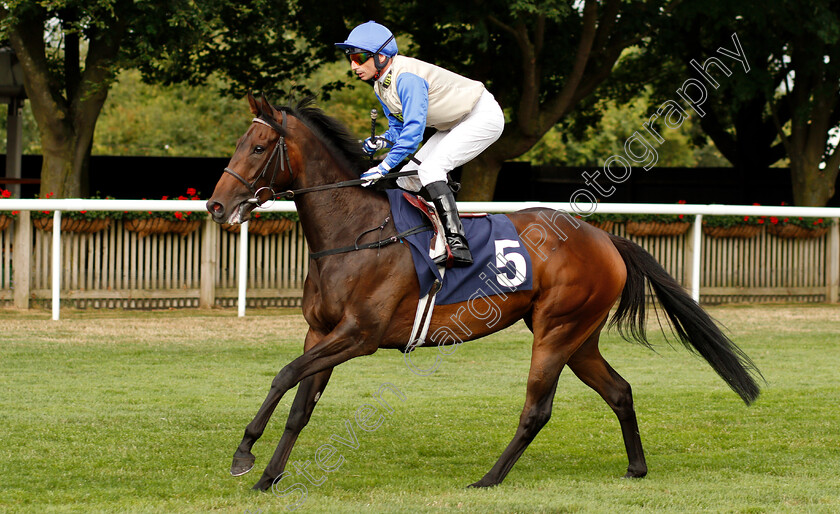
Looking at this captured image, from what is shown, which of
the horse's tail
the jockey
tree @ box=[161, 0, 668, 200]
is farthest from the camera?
tree @ box=[161, 0, 668, 200]

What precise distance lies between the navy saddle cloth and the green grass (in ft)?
2.94

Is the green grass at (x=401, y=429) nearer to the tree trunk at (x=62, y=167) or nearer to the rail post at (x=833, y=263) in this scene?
the rail post at (x=833, y=263)

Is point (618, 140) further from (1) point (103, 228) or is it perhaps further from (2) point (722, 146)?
(1) point (103, 228)

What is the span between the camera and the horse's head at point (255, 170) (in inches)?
162

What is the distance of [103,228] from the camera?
9883 mm

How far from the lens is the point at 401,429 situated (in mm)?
5555

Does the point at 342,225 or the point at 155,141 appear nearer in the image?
the point at 342,225

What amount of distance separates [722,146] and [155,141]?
59.5 ft

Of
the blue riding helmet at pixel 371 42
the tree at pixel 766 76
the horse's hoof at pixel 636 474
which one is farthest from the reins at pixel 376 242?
the tree at pixel 766 76

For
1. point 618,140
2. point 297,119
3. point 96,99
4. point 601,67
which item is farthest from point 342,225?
point 618,140

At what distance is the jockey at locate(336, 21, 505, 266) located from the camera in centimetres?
432

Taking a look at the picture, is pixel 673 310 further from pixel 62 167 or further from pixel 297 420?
pixel 62 167

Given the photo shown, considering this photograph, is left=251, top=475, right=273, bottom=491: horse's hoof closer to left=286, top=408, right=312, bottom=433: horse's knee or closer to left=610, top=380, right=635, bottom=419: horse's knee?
left=286, top=408, right=312, bottom=433: horse's knee

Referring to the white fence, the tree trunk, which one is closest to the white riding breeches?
the white fence
